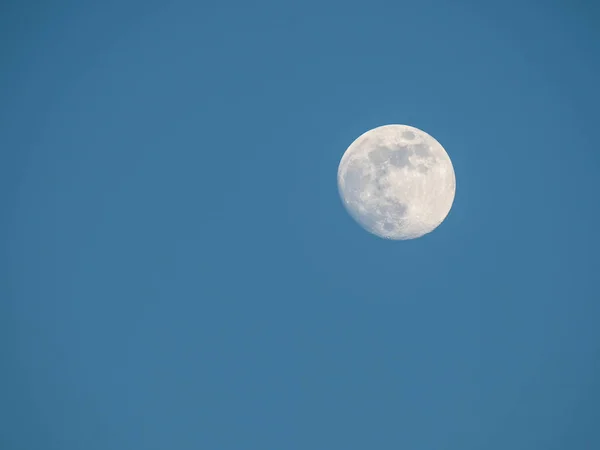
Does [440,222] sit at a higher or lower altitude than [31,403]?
higher

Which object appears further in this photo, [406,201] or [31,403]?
[31,403]

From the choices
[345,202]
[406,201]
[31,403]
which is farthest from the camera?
[31,403]

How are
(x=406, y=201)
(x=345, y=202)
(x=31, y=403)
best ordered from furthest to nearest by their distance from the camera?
(x=31, y=403) < (x=345, y=202) < (x=406, y=201)

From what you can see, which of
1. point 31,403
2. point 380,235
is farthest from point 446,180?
point 31,403

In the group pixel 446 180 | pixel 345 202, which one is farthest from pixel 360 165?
pixel 446 180

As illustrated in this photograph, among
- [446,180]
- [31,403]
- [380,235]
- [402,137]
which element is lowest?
[31,403]

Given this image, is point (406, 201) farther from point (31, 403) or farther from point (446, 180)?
point (31, 403)
